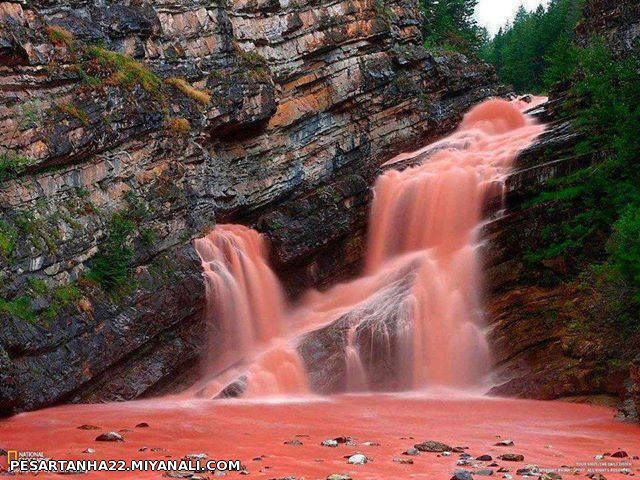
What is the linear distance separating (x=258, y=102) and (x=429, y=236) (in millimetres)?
8885

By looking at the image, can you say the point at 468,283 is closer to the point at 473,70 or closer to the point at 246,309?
the point at 246,309

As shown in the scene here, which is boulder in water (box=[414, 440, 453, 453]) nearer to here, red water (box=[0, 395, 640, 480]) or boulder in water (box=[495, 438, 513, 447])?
red water (box=[0, 395, 640, 480])

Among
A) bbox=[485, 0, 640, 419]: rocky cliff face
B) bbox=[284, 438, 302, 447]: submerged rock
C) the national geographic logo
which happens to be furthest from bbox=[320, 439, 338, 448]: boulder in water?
bbox=[485, 0, 640, 419]: rocky cliff face

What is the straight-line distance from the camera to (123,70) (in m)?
27.6

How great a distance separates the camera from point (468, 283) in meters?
27.2

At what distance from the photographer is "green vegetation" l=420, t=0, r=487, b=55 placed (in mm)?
52656

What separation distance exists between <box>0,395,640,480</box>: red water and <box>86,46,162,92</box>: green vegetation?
11.2 m

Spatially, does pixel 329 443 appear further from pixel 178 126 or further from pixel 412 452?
pixel 178 126

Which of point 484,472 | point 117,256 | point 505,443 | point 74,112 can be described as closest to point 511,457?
point 484,472

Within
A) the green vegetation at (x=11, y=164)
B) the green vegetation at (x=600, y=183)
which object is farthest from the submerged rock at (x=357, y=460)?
the green vegetation at (x=11, y=164)

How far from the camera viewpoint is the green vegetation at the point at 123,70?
87.7 ft

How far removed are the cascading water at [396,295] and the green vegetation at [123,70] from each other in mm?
5917

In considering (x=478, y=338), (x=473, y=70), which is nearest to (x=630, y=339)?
(x=478, y=338)

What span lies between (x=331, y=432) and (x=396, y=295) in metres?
11.8
